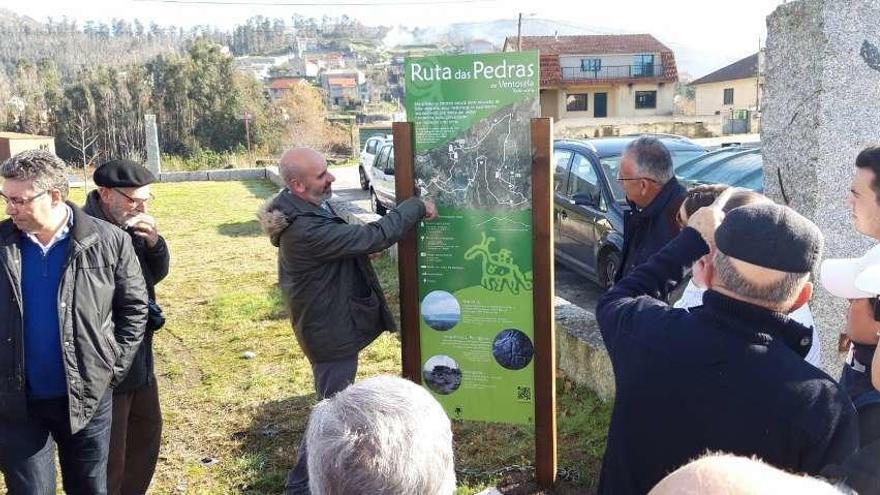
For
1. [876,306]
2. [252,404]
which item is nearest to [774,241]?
[876,306]

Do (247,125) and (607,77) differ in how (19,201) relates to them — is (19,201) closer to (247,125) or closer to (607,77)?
(247,125)

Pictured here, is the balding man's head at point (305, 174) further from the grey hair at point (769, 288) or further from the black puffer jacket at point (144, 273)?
the grey hair at point (769, 288)

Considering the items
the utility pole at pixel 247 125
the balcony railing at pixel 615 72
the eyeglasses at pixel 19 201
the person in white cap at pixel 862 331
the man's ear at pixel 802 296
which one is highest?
the balcony railing at pixel 615 72

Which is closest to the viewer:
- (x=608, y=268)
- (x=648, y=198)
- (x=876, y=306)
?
(x=876, y=306)

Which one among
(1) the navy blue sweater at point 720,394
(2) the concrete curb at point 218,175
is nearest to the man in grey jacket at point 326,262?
(1) the navy blue sweater at point 720,394

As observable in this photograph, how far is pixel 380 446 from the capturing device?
1450mm

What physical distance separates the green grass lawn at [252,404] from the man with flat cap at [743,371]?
7.12ft

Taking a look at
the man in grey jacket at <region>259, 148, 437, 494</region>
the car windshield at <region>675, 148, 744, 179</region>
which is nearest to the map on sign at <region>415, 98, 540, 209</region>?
the man in grey jacket at <region>259, 148, 437, 494</region>

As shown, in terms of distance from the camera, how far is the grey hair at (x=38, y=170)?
2.83 meters

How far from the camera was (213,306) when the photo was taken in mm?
7957

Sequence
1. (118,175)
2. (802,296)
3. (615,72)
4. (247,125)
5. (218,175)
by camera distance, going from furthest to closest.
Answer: (615,72) < (247,125) < (218,175) < (118,175) < (802,296)

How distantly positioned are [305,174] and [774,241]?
7.92 ft

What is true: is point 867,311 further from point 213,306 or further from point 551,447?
point 213,306

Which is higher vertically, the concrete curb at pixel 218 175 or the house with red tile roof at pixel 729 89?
the house with red tile roof at pixel 729 89
